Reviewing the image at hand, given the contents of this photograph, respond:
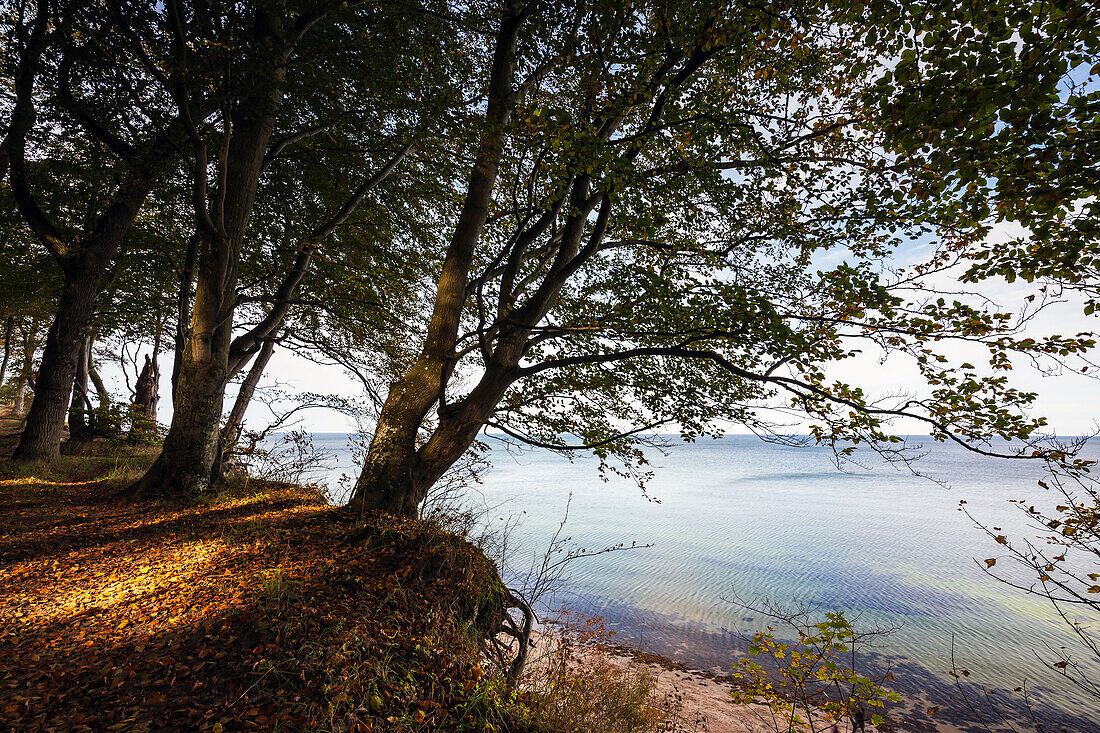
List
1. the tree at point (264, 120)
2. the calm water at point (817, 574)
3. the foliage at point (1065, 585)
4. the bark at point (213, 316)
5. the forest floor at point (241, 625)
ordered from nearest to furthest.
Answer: the forest floor at point (241, 625) < the foliage at point (1065, 585) < the tree at point (264, 120) < the bark at point (213, 316) < the calm water at point (817, 574)

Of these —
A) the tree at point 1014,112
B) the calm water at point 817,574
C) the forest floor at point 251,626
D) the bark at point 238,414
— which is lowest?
the calm water at point 817,574

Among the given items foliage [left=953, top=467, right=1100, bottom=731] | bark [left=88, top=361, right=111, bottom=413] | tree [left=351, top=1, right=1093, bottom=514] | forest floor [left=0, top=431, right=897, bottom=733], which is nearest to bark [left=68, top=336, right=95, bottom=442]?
bark [left=88, top=361, right=111, bottom=413]

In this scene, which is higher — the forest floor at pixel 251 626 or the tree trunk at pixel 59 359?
the tree trunk at pixel 59 359

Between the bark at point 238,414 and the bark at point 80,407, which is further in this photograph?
the bark at point 80,407

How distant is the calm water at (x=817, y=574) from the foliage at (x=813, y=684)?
104cm

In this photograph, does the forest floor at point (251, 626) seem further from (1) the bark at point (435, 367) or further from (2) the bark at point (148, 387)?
(2) the bark at point (148, 387)

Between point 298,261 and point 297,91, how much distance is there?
2.73 meters

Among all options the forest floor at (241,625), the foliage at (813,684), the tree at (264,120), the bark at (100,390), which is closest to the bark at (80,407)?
the bark at (100,390)

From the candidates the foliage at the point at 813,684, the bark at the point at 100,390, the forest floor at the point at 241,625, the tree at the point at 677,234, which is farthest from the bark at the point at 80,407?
the foliage at the point at 813,684

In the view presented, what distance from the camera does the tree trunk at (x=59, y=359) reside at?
8938 millimetres

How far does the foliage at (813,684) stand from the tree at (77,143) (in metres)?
9.71

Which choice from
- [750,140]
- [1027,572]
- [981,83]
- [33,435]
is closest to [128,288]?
[33,435]

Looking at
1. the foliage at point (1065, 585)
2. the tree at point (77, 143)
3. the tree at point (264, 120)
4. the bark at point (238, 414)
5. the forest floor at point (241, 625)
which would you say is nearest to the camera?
the forest floor at point (241, 625)

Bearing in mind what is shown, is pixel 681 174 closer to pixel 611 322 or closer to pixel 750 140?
pixel 750 140
